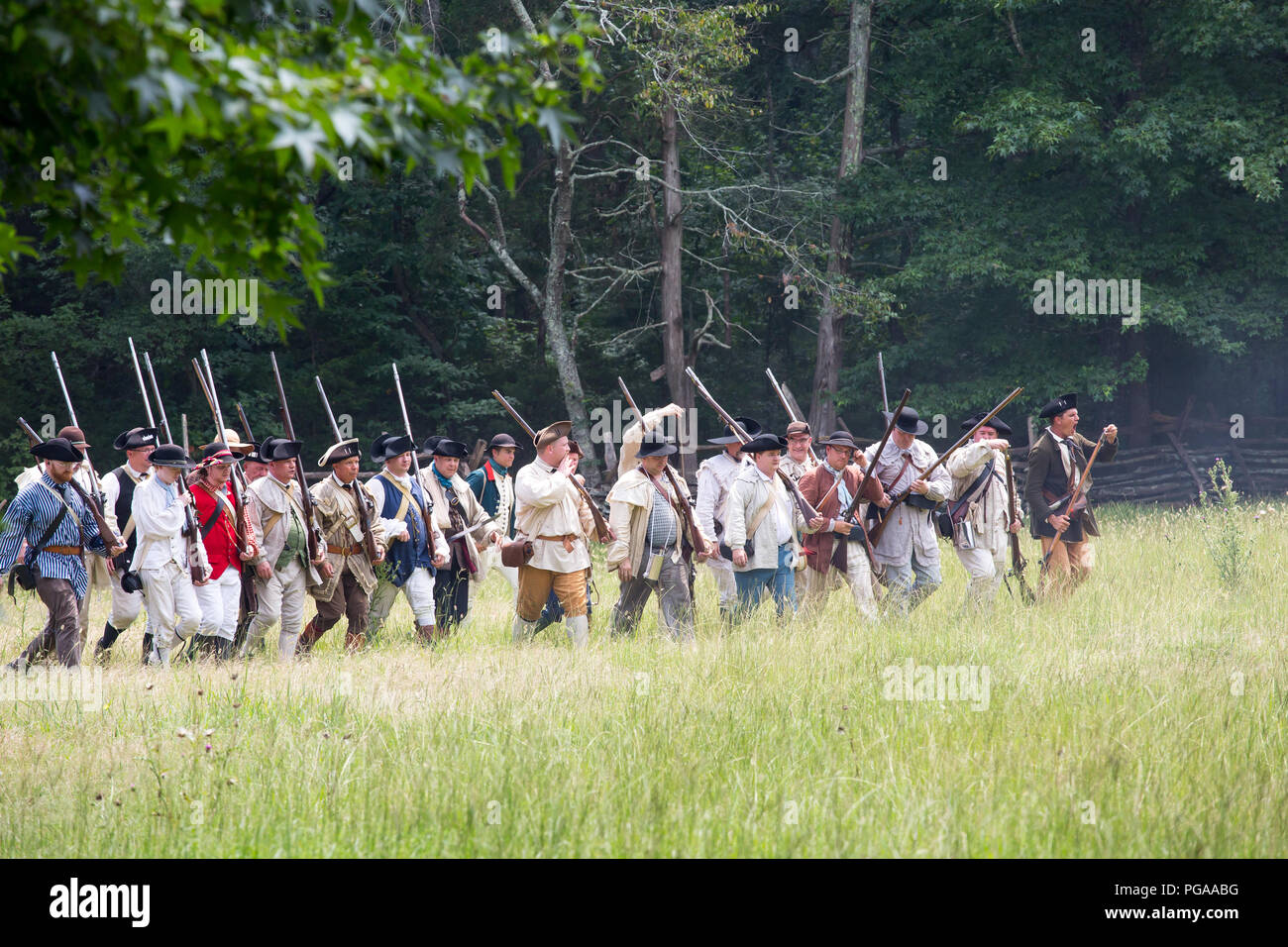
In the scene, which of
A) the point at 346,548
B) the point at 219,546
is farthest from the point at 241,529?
the point at 346,548

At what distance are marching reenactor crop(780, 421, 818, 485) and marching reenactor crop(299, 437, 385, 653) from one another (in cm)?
380

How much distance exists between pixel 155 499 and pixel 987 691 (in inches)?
247

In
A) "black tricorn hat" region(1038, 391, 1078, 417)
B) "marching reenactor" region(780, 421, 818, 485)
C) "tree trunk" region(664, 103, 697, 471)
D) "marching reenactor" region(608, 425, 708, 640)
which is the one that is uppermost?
"tree trunk" region(664, 103, 697, 471)

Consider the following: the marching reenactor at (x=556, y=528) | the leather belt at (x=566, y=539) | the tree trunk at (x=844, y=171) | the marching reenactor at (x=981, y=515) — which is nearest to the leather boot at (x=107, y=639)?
the marching reenactor at (x=556, y=528)

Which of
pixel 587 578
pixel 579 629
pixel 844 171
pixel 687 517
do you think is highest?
pixel 844 171

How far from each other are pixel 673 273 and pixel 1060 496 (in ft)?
45.0

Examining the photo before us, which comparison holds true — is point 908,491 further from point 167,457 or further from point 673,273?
point 673,273

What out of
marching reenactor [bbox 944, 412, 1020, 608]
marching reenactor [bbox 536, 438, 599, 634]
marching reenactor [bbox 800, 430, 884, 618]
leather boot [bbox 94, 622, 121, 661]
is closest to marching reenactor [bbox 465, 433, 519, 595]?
marching reenactor [bbox 536, 438, 599, 634]

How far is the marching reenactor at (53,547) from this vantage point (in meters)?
8.80

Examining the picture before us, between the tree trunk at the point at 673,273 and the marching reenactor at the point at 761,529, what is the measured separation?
1226 cm

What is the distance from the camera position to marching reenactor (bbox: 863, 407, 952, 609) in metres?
10.8

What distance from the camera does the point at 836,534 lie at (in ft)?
35.8

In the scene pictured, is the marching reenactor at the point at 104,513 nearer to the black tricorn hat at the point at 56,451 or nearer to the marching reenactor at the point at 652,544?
the black tricorn hat at the point at 56,451

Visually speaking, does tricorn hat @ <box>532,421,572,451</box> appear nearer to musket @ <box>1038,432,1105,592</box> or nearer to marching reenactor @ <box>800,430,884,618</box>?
marching reenactor @ <box>800,430,884,618</box>
